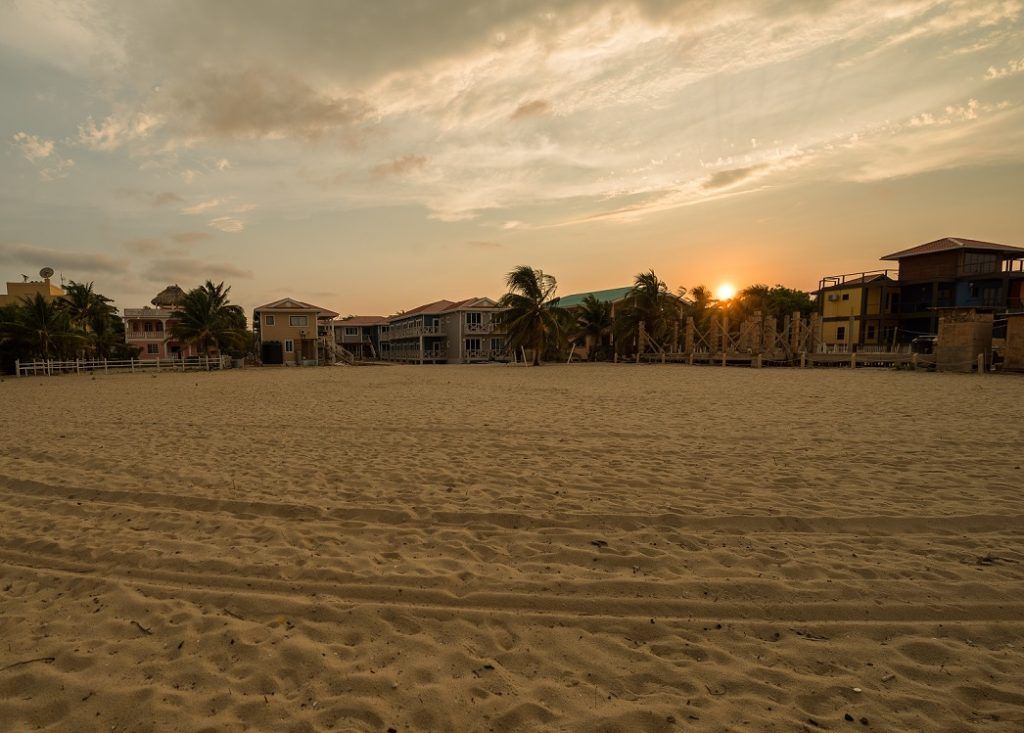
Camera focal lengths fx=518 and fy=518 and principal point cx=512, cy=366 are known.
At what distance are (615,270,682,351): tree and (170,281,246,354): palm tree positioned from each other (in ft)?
111

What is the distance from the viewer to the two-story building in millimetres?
40719

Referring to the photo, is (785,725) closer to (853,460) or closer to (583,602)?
(583,602)

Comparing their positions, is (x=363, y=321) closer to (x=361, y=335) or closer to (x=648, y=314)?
(x=361, y=335)

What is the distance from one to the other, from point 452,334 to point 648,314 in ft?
76.7

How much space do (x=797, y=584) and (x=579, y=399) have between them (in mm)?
12603

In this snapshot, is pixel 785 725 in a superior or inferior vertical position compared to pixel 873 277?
inferior

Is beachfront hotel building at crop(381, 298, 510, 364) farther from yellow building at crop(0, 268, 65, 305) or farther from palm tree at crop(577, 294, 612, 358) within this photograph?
yellow building at crop(0, 268, 65, 305)

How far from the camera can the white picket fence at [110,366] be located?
35.7 meters

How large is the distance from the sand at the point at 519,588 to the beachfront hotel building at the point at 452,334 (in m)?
45.7

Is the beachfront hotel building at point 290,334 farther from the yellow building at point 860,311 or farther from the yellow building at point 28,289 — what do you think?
the yellow building at point 860,311

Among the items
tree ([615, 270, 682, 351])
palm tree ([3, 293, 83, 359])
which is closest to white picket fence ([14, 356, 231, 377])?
palm tree ([3, 293, 83, 359])

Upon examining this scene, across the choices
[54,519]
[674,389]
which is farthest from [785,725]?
[674,389]

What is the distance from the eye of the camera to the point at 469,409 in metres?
14.4

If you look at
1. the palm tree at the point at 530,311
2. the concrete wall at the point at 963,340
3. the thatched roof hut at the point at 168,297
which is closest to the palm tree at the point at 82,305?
the thatched roof hut at the point at 168,297
